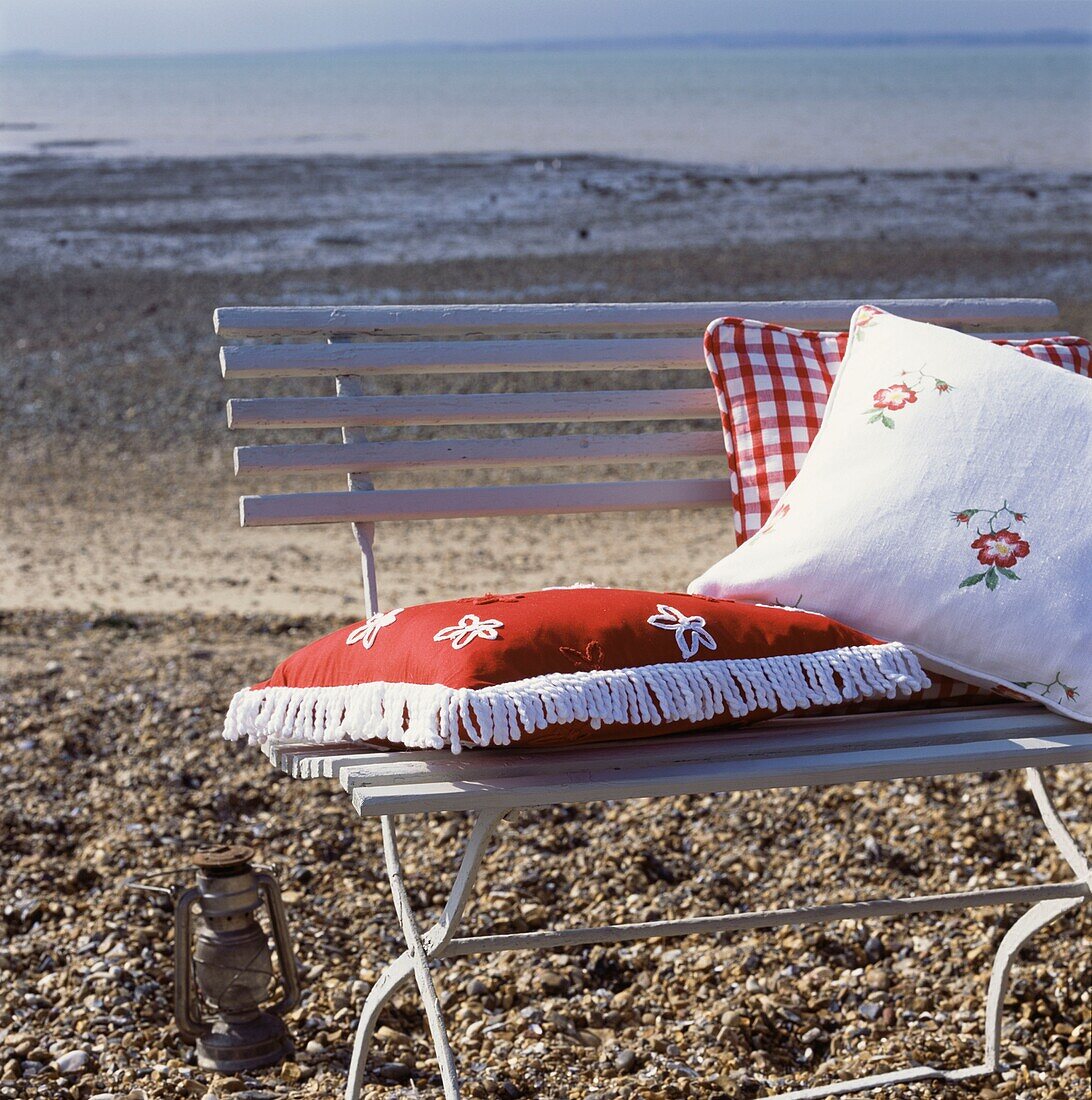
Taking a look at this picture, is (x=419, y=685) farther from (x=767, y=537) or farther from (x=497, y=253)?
(x=497, y=253)

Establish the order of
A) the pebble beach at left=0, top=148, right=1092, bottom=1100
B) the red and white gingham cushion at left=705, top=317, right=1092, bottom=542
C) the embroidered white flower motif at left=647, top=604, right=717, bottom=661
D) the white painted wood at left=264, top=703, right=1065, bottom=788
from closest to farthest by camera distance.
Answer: the white painted wood at left=264, top=703, right=1065, bottom=788, the embroidered white flower motif at left=647, top=604, right=717, bottom=661, the pebble beach at left=0, top=148, right=1092, bottom=1100, the red and white gingham cushion at left=705, top=317, right=1092, bottom=542

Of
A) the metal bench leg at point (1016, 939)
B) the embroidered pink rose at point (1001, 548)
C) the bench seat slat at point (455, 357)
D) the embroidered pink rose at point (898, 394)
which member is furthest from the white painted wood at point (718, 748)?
the bench seat slat at point (455, 357)

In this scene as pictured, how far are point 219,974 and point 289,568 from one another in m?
3.77

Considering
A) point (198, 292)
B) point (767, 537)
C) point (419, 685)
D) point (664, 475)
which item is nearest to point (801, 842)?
point (767, 537)

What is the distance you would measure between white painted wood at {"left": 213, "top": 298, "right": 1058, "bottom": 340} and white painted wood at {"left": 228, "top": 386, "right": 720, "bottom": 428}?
0.13 metres

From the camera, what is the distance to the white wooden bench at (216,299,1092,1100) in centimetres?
197

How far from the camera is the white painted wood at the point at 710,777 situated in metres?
1.76

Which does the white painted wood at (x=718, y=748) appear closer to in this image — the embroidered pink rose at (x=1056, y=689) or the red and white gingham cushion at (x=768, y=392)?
the embroidered pink rose at (x=1056, y=689)

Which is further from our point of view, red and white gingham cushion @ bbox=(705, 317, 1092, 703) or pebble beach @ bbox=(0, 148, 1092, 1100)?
red and white gingham cushion @ bbox=(705, 317, 1092, 703)

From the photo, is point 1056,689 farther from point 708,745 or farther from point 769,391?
point 769,391

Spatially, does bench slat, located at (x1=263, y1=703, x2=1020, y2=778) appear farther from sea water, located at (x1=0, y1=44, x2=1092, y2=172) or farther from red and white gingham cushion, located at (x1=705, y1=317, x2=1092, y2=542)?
sea water, located at (x1=0, y1=44, x2=1092, y2=172)

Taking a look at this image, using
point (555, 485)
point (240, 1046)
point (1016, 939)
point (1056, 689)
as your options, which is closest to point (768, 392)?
point (555, 485)

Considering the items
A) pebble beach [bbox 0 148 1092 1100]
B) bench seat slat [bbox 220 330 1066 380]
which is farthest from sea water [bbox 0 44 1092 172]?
bench seat slat [bbox 220 330 1066 380]

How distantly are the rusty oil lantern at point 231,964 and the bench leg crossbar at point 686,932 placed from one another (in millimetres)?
262
